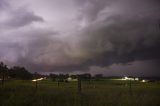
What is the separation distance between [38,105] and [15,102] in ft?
5.28

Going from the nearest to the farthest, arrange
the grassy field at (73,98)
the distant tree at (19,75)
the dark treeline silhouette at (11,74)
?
the grassy field at (73,98), the dark treeline silhouette at (11,74), the distant tree at (19,75)

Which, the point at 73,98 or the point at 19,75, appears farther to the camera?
the point at 19,75

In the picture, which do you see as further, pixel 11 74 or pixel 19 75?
pixel 19 75

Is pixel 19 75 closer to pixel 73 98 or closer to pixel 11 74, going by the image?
pixel 11 74

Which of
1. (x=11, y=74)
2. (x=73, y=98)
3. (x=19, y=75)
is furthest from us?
(x=19, y=75)

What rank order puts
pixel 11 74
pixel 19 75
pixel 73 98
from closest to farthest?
pixel 73 98
pixel 11 74
pixel 19 75

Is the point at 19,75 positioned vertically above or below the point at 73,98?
above

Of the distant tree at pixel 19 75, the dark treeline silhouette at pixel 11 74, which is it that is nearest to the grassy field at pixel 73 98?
the dark treeline silhouette at pixel 11 74

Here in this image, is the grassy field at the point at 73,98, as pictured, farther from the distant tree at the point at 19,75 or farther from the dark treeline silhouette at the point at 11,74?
the distant tree at the point at 19,75

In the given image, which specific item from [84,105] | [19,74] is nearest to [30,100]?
[84,105]

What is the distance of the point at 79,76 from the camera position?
20719mm

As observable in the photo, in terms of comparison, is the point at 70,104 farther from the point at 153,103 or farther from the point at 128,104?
the point at 153,103

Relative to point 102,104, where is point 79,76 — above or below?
above

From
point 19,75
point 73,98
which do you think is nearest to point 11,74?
point 19,75
